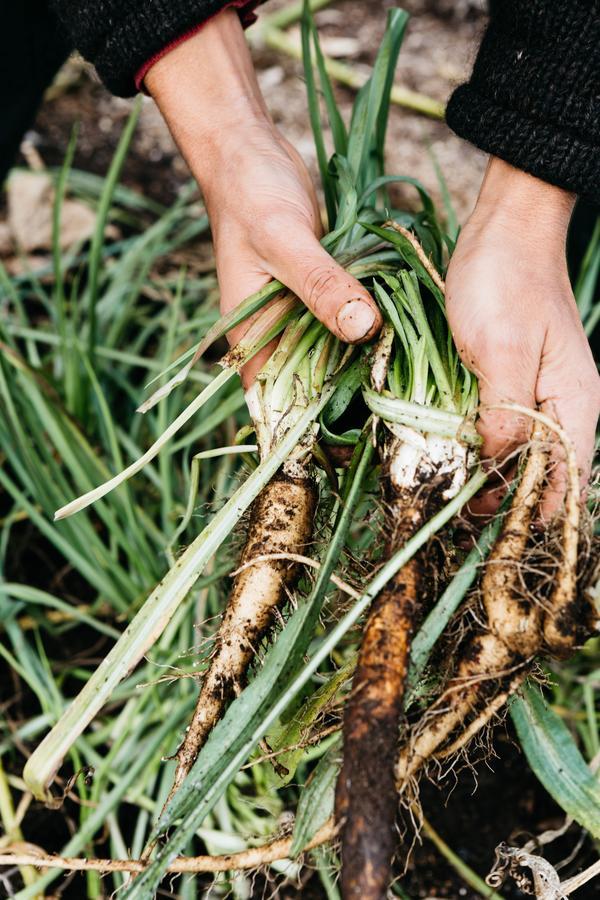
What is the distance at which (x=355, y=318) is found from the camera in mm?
958

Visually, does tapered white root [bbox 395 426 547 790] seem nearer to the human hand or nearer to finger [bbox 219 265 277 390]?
the human hand


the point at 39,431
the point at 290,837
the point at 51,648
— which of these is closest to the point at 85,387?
the point at 39,431

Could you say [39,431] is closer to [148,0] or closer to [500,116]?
[148,0]

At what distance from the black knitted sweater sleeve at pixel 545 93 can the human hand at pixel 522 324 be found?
0.15 feet

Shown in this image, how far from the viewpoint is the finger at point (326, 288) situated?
3.15 ft

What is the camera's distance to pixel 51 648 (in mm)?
1508

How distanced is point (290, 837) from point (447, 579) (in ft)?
1.18

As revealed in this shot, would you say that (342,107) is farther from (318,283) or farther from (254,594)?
(254,594)

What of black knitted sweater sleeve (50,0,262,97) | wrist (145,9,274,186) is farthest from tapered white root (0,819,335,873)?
black knitted sweater sleeve (50,0,262,97)

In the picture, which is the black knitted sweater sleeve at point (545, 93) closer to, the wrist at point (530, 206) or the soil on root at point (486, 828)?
the wrist at point (530, 206)

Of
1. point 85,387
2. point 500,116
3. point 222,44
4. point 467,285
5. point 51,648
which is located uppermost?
point 222,44

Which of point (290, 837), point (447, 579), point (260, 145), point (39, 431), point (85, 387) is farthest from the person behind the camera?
point (85, 387)

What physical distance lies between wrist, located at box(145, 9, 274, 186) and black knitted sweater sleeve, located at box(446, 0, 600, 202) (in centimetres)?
36

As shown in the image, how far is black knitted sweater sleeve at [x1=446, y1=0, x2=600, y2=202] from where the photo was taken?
95 cm
